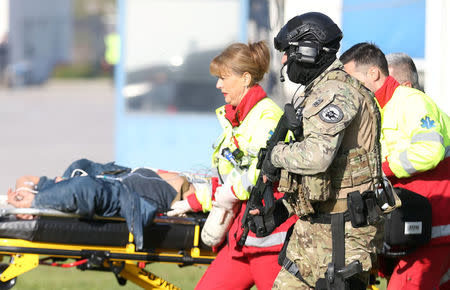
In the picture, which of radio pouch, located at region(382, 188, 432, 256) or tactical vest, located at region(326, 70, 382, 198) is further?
radio pouch, located at region(382, 188, 432, 256)

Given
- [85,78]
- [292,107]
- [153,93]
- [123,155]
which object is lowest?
[85,78]

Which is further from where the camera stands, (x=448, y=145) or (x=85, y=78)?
(x=85, y=78)

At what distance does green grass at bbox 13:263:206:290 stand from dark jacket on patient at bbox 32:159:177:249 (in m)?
1.50

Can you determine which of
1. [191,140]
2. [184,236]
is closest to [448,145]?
[184,236]

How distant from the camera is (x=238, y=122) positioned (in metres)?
4.27

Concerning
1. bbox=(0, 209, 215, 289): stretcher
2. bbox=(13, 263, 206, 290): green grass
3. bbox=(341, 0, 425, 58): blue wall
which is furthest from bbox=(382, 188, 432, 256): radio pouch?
bbox=(341, 0, 425, 58): blue wall

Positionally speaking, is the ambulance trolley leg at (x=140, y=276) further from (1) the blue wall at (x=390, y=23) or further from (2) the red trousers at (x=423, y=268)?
(1) the blue wall at (x=390, y=23)

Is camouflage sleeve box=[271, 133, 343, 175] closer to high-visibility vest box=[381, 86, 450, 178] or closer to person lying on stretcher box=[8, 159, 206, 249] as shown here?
high-visibility vest box=[381, 86, 450, 178]

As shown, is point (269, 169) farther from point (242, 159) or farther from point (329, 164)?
point (242, 159)

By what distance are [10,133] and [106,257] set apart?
14232 millimetres

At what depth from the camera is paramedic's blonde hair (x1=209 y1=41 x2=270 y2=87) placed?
4.34 metres

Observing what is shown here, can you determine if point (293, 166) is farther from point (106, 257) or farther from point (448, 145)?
point (106, 257)

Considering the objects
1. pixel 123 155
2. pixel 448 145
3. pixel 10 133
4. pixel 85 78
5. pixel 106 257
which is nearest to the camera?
pixel 448 145

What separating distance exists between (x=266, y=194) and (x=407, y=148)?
81cm
